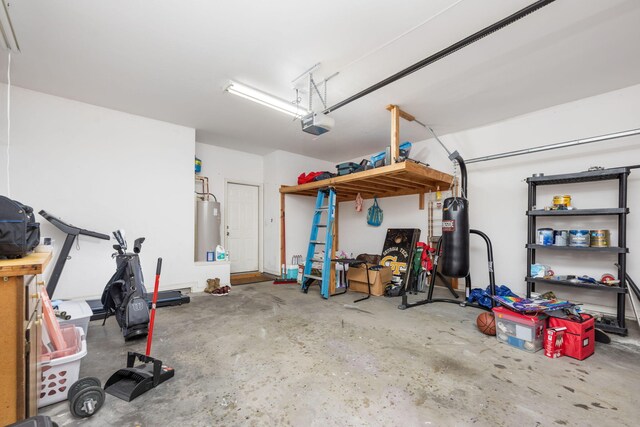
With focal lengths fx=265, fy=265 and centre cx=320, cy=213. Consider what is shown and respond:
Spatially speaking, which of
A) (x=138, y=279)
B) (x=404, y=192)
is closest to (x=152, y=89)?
(x=138, y=279)

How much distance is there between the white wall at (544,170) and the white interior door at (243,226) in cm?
388

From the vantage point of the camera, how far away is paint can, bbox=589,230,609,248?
3.21 m

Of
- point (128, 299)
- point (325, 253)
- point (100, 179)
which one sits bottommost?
point (128, 299)

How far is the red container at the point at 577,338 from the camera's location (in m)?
2.40

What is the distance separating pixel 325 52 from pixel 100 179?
12.4 ft

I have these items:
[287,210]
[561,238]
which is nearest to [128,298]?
[287,210]

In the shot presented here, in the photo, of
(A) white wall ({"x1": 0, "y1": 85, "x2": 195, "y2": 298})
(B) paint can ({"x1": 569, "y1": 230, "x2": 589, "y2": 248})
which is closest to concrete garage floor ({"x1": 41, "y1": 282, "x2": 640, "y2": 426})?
(B) paint can ({"x1": 569, "y1": 230, "x2": 589, "y2": 248})

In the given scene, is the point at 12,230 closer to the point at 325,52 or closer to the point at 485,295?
the point at 325,52

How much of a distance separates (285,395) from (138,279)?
1.93 meters

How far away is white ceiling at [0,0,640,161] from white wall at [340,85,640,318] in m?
0.31

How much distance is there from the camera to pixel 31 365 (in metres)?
1.32

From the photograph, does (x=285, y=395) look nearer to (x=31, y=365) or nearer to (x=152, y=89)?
(x=31, y=365)

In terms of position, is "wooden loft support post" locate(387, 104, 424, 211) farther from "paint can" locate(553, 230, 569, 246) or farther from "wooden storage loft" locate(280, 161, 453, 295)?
"paint can" locate(553, 230, 569, 246)

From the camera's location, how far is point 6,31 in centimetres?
223
